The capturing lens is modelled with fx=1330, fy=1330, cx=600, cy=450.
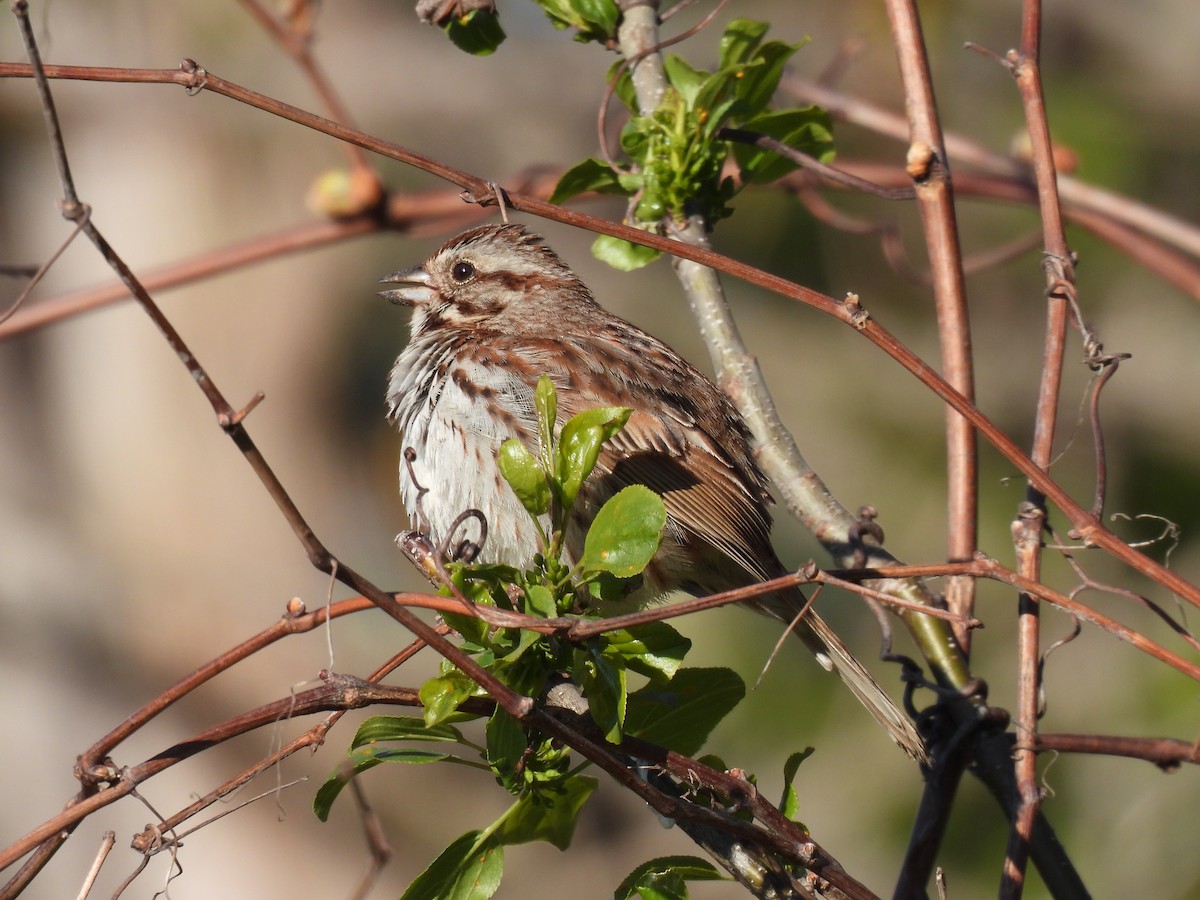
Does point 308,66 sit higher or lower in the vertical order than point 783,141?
higher

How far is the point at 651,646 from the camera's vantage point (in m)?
1.68

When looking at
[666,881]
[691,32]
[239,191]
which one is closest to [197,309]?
[239,191]

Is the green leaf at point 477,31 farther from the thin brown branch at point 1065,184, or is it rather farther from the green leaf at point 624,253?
the thin brown branch at point 1065,184

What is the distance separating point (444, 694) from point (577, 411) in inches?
51.7

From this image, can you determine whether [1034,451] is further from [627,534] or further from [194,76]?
[194,76]

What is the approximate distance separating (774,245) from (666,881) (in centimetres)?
630

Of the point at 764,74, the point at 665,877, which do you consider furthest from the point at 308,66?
the point at 665,877

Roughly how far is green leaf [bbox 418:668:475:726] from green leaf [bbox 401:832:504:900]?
221 mm

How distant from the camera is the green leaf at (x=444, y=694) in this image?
5.31 feet

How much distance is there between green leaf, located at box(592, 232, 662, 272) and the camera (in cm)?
256

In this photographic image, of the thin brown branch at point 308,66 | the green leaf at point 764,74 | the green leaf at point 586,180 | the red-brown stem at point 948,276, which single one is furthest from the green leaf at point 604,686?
the thin brown branch at point 308,66

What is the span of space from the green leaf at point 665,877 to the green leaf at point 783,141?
1474mm

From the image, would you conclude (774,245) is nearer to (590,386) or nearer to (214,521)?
(214,521)

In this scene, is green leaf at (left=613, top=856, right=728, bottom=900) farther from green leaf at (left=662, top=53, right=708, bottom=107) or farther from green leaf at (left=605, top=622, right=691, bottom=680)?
green leaf at (left=662, top=53, right=708, bottom=107)
